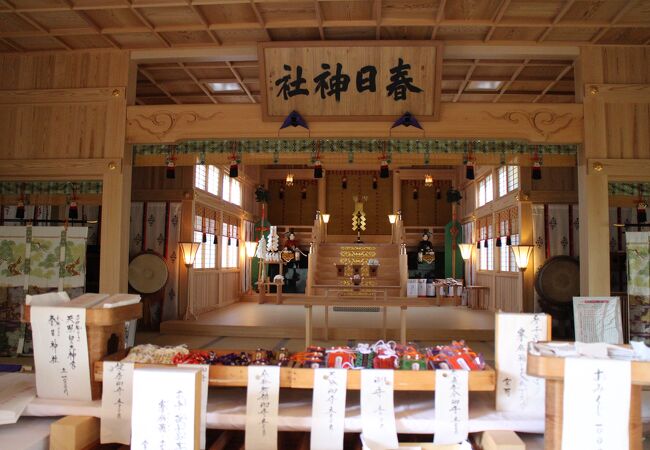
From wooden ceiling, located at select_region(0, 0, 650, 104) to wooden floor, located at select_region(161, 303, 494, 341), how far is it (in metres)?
4.80

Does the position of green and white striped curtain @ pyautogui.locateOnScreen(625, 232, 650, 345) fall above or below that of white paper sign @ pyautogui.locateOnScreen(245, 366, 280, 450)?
above

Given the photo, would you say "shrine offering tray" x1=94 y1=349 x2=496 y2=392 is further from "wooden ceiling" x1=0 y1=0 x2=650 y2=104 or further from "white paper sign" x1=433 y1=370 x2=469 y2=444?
"wooden ceiling" x1=0 y1=0 x2=650 y2=104

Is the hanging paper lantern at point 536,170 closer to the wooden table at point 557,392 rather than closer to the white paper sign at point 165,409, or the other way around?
the wooden table at point 557,392

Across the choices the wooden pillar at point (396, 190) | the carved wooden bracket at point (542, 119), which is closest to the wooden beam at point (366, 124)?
the carved wooden bracket at point (542, 119)

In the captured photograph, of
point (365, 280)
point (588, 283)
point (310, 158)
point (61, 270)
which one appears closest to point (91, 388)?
point (61, 270)

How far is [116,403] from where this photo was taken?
11.6 ft

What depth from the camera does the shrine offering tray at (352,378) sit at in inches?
135

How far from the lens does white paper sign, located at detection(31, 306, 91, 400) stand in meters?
3.74

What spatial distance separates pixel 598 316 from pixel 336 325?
4923mm

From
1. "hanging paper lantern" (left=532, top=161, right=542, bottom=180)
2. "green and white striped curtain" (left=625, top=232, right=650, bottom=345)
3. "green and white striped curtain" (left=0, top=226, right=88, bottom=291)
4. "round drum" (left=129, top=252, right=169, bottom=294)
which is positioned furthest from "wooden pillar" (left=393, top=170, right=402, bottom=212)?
"green and white striped curtain" (left=0, top=226, right=88, bottom=291)

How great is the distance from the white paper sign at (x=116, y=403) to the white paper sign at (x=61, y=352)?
26cm

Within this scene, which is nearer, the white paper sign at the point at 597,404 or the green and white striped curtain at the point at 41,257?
the white paper sign at the point at 597,404

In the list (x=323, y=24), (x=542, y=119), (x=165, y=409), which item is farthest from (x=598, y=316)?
(x=165, y=409)

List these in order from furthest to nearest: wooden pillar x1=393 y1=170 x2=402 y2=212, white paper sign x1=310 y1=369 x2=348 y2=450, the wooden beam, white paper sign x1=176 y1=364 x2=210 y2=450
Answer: wooden pillar x1=393 y1=170 x2=402 y2=212, the wooden beam, white paper sign x1=310 y1=369 x2=348 y2=450, white paper sign x1=176 y1=364 x2=210 y2=450
